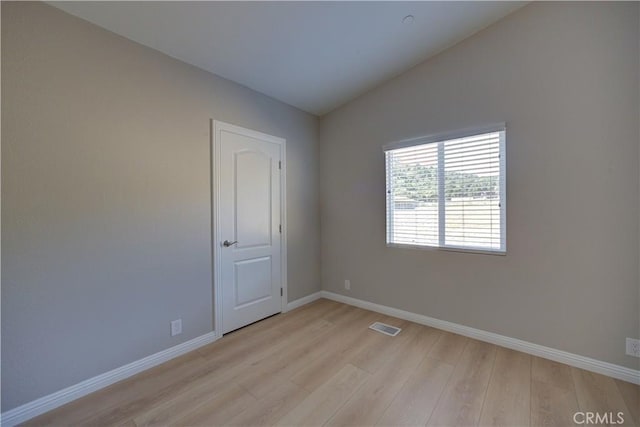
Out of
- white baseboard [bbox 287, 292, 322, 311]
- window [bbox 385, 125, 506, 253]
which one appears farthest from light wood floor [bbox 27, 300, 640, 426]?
window [bbox 385, 125, 506, 253]

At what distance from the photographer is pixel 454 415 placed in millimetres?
1617

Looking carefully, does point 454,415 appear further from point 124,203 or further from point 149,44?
point 149,44

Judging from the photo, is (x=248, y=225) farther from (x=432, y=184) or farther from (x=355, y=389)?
(x=432, y=184)

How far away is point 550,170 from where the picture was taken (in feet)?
7.12

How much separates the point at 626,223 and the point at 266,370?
2948 millimetres

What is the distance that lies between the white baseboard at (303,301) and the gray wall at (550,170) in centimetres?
126

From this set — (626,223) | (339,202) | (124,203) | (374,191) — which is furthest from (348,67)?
(626,223)

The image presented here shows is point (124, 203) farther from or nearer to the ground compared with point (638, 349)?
farther from the ground

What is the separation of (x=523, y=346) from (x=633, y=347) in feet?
2.18

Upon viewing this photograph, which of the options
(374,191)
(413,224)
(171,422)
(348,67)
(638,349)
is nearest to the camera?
(171,422)

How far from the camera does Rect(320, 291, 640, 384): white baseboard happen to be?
6.33 feet

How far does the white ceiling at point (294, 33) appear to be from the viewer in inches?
74.1

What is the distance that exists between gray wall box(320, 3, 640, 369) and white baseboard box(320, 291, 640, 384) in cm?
5

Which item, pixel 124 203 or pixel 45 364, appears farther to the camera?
pixel 124 203
